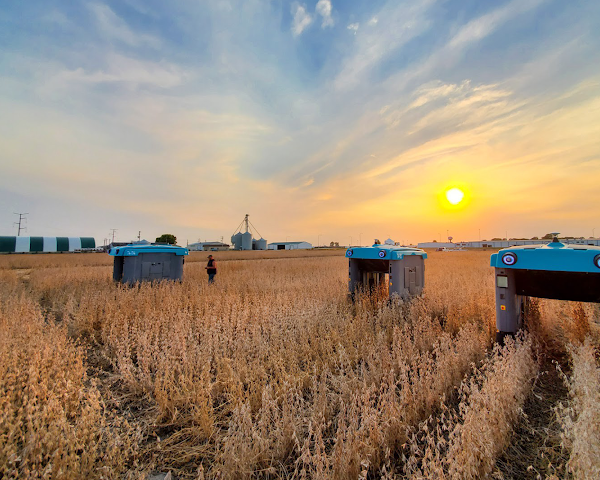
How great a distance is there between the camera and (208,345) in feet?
13.9

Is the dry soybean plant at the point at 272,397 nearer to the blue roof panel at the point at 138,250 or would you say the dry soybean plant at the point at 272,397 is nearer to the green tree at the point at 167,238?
the blue roof panel at the point at 138,250

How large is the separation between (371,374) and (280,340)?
62.8 inches

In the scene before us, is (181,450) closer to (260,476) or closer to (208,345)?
(260,476)

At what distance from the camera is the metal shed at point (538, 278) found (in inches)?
152

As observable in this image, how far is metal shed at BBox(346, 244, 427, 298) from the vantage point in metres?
6.52

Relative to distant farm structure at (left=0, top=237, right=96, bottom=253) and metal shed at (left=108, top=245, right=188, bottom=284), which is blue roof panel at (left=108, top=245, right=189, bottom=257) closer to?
metal shed at (left=108, top=245, right=188, bottom=284)

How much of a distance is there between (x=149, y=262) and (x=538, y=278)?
9.86 meters

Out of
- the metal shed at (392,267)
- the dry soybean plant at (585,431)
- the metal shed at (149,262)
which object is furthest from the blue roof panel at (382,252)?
the metal shed at (149,262)

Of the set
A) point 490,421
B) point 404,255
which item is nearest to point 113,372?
point 490,421

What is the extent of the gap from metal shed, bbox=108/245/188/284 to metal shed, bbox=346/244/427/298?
235 inches

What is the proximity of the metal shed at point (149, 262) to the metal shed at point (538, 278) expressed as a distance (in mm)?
8981

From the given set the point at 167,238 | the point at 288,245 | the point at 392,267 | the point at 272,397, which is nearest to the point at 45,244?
the point at 167,238

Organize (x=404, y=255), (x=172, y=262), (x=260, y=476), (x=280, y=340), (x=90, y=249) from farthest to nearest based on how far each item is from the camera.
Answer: (x=90, y=249)
(x=172, y=262)
(x=404, y=255)
(x=280, y=340)
(x=260, y=476)

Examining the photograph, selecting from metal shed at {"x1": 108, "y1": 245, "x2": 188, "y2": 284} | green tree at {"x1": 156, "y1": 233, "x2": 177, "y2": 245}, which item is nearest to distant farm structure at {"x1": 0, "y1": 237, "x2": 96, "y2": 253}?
green tree at {"x1": 156, "y1": 233, "x2": 177, "y2": 245}
